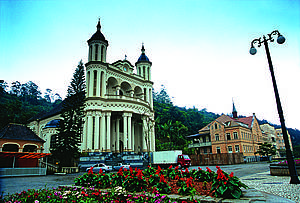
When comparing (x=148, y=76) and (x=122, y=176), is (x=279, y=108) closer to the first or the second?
(x=122, y=176)

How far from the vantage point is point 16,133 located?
2778cm

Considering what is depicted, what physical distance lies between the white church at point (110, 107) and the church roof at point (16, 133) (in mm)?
7271

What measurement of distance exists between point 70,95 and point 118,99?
7157 millimetres

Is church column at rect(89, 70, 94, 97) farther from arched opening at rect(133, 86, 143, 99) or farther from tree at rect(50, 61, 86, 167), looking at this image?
arched opening at rect(133, 86, 143, 99)

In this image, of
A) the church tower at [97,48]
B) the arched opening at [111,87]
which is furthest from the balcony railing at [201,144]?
the church tower at [97,48]

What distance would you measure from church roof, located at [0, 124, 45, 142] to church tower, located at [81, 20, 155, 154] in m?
7.36

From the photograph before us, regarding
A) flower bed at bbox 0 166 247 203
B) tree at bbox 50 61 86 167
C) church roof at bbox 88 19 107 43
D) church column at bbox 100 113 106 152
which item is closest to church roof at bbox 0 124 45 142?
tree at bbox 50 61 86 167

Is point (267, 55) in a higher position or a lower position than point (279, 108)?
higher

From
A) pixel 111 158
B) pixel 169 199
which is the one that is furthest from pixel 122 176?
pixel 111 158

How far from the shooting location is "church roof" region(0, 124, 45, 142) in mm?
26656

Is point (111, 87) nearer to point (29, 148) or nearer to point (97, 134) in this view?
point (97, 134)

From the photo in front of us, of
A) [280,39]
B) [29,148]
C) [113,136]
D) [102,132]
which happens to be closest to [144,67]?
[113,136]

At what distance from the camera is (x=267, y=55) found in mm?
10844

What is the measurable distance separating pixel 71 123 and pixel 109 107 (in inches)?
247
